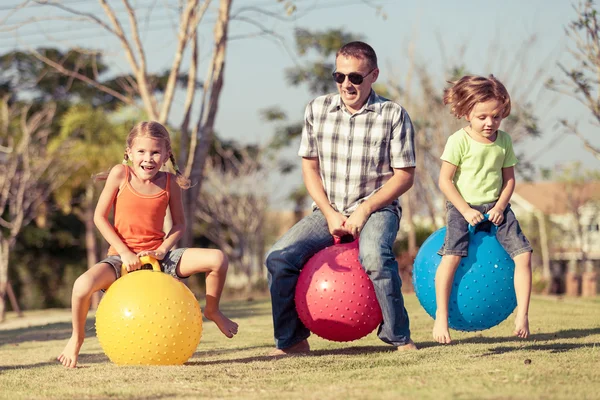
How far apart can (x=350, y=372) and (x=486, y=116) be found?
2247 millimetres

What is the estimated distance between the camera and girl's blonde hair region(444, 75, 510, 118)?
20.3 feet

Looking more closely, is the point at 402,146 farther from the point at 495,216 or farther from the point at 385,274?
the point at 385,274

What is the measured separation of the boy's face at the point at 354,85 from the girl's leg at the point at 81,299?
85.3 inches

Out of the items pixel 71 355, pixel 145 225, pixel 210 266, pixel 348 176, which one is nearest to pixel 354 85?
pixel 348 176

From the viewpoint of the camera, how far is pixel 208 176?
117ft

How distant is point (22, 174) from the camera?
26156 millimetres

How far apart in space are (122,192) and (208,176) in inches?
1161

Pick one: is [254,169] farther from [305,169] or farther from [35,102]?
[305,169]

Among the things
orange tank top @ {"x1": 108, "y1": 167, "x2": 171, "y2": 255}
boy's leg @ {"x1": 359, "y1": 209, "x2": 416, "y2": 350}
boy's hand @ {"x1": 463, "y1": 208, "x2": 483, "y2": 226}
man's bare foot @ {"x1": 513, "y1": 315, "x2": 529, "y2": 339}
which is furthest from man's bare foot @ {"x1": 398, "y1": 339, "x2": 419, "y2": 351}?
orange tank top @ {"x1": 108, "y1": 167, "x2": 171, "y2": 255}

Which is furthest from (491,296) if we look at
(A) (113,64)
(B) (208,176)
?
(B) (208,176)

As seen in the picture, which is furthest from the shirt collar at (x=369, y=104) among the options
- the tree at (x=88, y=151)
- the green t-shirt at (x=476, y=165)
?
the tree at (x=88, y=151)

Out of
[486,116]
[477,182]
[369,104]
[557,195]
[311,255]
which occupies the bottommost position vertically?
[557,195]

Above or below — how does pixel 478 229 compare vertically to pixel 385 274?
above

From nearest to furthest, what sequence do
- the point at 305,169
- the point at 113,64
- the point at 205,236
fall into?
the point at 305,169, the point at 113,64, the point at 205,236
